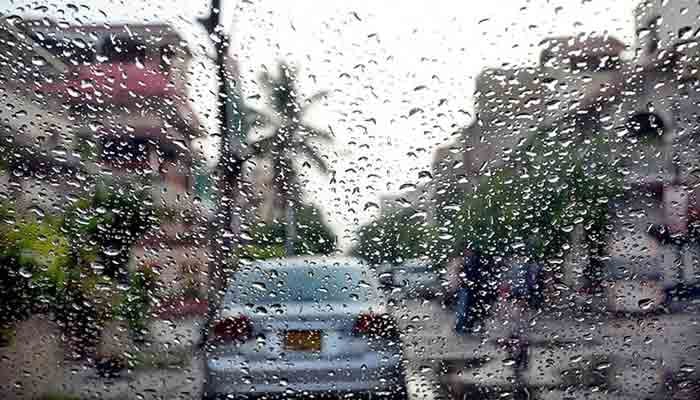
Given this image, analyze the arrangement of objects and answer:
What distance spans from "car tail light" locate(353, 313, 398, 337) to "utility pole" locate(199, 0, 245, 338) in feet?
1.62

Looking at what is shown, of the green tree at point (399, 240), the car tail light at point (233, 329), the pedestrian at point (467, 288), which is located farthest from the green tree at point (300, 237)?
the pedestrian at point (467, 288)

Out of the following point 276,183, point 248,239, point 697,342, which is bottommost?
point 248,239

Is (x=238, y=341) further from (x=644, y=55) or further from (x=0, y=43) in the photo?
(x=644, y=55)

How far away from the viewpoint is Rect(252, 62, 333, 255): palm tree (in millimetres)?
2717

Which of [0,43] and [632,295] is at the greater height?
[632,295]

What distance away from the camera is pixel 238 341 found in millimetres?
2814

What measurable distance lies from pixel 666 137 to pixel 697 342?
0.70 meters

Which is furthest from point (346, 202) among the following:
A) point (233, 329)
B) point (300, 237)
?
point (233, 329)

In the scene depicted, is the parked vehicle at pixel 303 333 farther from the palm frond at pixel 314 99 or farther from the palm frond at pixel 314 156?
→ the palm frond at pixel 314 99

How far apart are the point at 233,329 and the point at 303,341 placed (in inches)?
9.6

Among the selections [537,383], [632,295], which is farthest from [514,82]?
[537,383]

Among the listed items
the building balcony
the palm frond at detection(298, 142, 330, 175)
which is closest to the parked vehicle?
the palm frond at detection(298, 142, 330, 175)

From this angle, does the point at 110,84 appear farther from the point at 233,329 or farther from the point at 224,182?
the point at 233,329

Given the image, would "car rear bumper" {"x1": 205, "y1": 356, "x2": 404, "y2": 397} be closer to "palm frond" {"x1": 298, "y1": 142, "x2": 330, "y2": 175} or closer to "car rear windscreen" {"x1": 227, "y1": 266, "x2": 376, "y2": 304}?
"car rear windscreen" {"x1": 227, "y1": 266, "x2": 376, "y2": 304}
